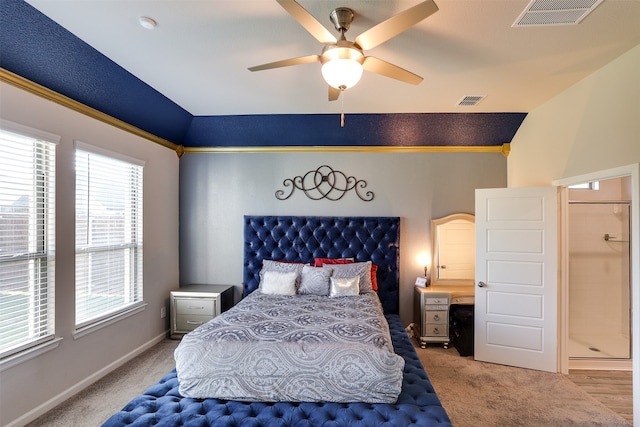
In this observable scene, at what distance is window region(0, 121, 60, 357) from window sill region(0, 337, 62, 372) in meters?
0.03

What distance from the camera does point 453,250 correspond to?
14.0 ft

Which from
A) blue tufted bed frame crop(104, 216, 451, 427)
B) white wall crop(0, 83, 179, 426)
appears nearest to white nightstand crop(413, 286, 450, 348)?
blue tufted bed frame crop(104, 216, 451, 427)

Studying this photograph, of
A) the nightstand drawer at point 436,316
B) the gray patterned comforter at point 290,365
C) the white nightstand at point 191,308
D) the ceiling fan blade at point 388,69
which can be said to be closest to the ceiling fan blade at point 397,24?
the ceiling fan blade at point 388,69

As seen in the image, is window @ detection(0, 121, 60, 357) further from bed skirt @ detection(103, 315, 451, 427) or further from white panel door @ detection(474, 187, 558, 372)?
white panel door @ detection(474, 187, 558, 372)

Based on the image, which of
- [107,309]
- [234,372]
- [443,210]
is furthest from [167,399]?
[443,210]

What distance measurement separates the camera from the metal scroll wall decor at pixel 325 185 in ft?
14.3

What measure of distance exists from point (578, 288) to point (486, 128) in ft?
8.13

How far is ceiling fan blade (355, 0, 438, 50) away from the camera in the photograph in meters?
1.49

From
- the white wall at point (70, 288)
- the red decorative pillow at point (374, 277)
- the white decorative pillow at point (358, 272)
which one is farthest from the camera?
the red decorative pillow at point (374, 277)

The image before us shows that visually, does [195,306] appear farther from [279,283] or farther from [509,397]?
[509,397]

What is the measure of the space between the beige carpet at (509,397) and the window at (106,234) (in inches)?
135

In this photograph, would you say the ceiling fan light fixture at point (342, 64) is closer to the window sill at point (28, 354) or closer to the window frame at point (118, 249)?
the window frame at point (118, 249)

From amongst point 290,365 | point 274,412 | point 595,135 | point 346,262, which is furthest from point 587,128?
point 274,412

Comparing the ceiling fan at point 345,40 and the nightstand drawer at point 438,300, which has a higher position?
the ceiling fan at point 345,40
